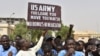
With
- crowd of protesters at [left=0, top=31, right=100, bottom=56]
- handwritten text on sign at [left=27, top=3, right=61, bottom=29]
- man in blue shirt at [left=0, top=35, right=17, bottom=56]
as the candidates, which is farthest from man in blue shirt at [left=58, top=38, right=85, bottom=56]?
handwritten text on sign at [left=27, top=3, right=61, bottom=29]

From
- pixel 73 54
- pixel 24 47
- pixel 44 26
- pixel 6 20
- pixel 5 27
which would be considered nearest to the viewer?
pixel 73 54

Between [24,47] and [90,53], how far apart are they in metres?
1.67

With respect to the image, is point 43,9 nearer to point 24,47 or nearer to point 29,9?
point 29,9

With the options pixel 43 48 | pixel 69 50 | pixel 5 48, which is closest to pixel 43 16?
pixel 43 48

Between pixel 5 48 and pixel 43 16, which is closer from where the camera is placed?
pixel 5 48

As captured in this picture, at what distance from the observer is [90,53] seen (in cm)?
951

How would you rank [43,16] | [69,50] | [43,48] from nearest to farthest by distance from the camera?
[69,50] < [43,48] < [43,16]

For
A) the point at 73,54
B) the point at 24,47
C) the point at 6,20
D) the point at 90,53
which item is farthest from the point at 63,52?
the point at 6,20

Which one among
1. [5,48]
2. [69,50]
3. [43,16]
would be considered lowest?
[5,48]

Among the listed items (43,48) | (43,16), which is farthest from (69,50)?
(43,16)

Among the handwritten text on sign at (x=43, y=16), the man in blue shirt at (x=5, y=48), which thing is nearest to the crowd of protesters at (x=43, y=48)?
the man in blue shirt at (x=5, y=48)

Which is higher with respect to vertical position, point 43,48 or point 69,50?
point 69,50

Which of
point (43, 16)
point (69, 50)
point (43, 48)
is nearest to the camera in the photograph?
point (69, 50)

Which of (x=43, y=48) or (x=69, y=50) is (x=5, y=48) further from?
(x=69, y=50)
